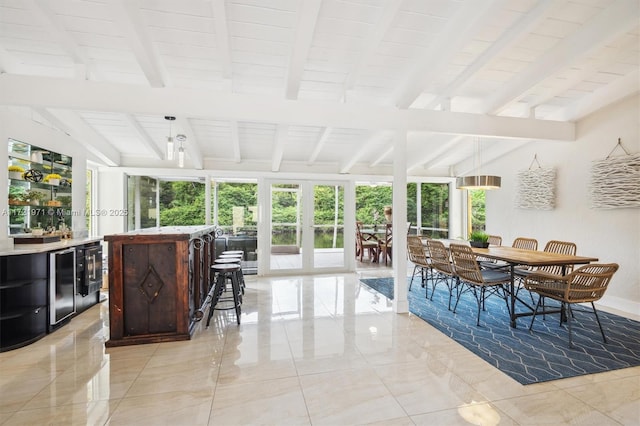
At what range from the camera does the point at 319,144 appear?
553 centimetres

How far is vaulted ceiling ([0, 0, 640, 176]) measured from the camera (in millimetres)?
2795

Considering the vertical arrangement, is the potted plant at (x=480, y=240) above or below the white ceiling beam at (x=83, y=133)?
below

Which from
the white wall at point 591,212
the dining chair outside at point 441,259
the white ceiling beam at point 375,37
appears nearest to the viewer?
the white ceiling beam at point 375,37

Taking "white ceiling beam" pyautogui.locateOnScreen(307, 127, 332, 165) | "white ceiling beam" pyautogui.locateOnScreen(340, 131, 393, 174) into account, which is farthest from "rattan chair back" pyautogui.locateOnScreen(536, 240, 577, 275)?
"white ceiling beam" pyautogui.locateOnScreen(307, 127, 332, 165)

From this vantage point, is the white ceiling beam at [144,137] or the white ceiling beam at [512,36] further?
the white ceiling beam at [144,137]

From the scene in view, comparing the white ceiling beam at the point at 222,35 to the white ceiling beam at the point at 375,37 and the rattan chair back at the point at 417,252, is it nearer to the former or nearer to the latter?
the white ceiling beam at the point at 375,37

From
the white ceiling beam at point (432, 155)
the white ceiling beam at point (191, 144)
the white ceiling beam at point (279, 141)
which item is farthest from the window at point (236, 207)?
the white ceiling beam at point (432, 155)

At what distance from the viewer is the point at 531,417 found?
1.99 m

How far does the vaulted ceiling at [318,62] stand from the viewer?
9.17 ft

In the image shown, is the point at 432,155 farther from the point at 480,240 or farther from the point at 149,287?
the point at 149,287

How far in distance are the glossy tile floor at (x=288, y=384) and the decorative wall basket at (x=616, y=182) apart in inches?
106

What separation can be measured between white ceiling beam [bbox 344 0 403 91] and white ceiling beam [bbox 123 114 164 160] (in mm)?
3063

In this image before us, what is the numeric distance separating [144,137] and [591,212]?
6.89 meters

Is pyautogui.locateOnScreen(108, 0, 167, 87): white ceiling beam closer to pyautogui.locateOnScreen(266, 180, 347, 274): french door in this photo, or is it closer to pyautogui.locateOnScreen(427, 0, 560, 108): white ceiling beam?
pyautogui.locateOnScreen(427, 0, 560, 108): white ceiling beam
